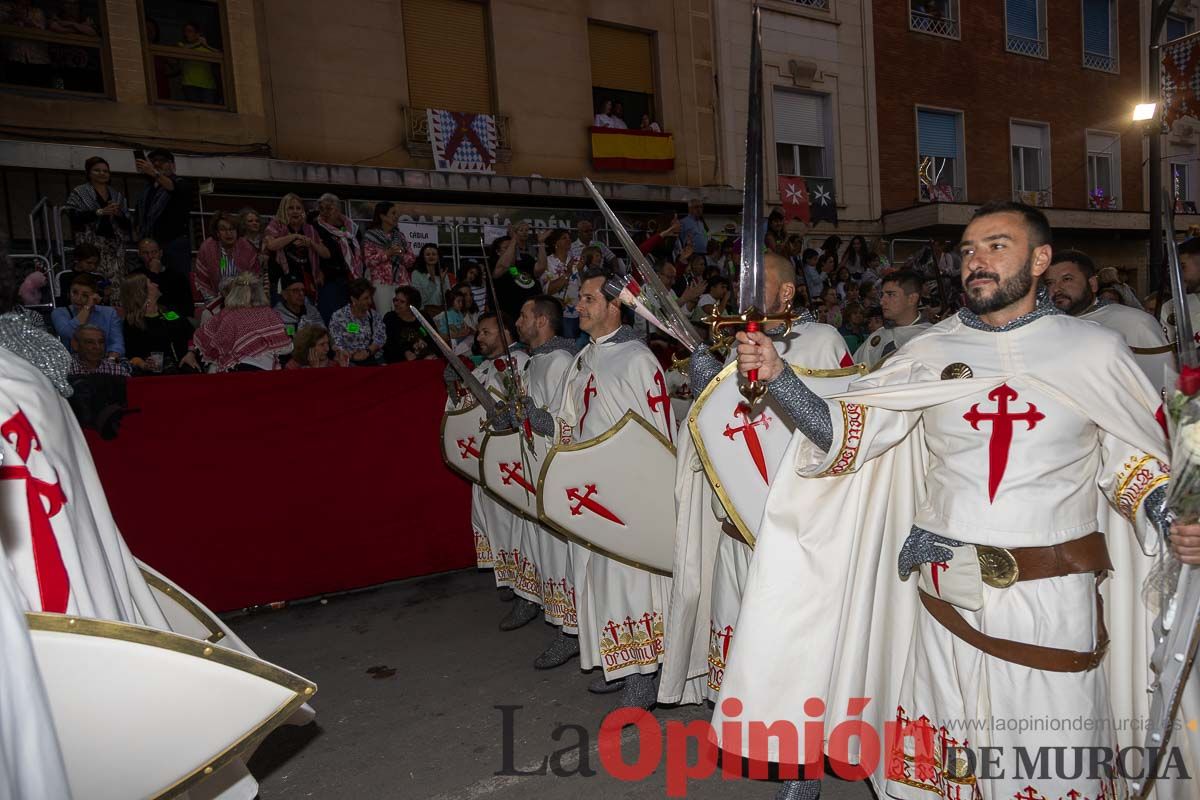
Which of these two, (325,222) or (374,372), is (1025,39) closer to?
(325,222)

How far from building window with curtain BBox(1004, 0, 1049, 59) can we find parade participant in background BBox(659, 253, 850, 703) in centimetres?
A: 1759

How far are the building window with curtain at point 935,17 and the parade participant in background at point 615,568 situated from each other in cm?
1466

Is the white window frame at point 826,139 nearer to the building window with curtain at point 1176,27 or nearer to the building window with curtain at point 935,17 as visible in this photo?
the building window with curtain at point 935,17

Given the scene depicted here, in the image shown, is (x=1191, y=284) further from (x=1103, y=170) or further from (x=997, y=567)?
(x=1103, y=170)

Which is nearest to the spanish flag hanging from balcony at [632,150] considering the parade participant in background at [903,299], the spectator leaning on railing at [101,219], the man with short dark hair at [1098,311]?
the spectator leaning on railing at [101,219]

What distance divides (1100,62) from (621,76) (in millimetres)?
13245

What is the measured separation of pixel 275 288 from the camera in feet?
22.9

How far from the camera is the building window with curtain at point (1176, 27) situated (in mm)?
20484

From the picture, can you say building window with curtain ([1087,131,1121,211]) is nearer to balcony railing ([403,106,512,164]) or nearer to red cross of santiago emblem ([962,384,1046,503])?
balcony railing ([403,106,512,164])

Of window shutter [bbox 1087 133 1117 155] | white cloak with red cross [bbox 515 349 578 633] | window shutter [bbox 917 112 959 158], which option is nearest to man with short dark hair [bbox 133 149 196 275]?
white cloak with red cross [bbox 515 349 578 633]

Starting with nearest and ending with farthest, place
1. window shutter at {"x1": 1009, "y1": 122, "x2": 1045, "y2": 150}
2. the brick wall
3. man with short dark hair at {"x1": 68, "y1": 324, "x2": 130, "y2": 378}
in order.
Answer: man with short dark hair at {"x1": 68, "y1": 324, "x2": 130, "y2": 378}, the brick wall, window shutter at {"x1": 1009, "y1": 122, "x2": 1045, "y2": 150}

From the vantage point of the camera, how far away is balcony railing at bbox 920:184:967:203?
52.7 feet

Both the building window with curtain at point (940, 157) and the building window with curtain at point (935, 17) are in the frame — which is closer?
the building window with curtain at point (935, 17)

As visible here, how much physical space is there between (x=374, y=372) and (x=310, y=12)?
6380 millimetres
